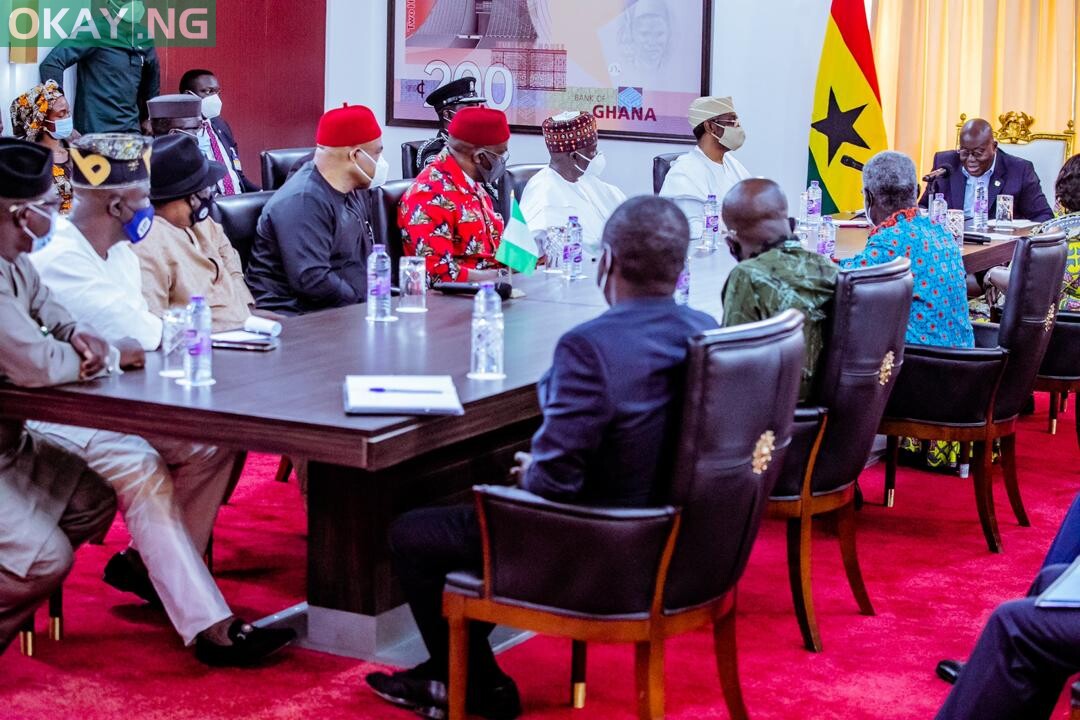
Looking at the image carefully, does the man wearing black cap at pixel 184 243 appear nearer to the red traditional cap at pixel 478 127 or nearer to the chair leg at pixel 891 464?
the red traditional cap at pixel 478 127

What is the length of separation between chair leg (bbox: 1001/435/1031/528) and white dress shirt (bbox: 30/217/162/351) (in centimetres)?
273

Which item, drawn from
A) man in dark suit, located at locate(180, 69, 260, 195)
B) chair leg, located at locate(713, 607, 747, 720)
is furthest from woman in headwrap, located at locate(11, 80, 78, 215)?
chair leg, located at locate(713, 607, 747, 720)

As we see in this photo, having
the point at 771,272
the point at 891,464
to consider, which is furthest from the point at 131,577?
the point at 891,464

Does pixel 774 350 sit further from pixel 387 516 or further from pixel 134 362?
pixel 134 362

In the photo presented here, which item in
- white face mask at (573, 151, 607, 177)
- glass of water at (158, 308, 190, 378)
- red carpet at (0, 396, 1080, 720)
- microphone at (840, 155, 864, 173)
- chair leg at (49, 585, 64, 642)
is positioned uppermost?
microphone at (840, 155, 864, 173)

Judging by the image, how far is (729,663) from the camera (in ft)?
9.63

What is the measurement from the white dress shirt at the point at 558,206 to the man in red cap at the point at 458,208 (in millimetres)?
772

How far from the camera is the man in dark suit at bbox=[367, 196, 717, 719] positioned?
254 cm

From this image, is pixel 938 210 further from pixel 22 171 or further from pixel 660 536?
pixel 22 171

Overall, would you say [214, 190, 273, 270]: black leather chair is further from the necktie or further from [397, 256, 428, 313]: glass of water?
the necktie

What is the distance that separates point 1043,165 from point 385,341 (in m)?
4.95

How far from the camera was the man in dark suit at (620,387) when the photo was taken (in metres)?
2.54

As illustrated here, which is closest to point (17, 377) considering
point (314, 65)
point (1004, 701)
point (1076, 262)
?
point (1004, 701)

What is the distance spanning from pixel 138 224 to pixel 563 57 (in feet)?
18.2
